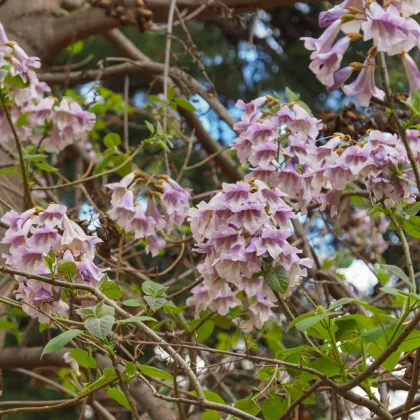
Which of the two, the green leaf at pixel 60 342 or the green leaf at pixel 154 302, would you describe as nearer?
the green leaf at pixel 60 342

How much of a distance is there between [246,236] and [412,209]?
331 mm

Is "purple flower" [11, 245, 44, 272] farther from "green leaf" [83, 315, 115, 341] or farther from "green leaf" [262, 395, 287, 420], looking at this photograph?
"green leaf" [262, 395, 287, 420]

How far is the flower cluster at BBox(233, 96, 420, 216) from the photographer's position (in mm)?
1415

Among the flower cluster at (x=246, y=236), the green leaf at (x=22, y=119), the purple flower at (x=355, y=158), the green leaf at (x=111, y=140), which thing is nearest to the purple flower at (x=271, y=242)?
the flower cluster at (x=246, y=236)

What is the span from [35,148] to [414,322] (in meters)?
1.45

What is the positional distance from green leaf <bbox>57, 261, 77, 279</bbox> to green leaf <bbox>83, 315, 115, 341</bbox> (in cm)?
13

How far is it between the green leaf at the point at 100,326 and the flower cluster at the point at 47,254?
0.57 ft

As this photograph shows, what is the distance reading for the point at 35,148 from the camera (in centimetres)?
225

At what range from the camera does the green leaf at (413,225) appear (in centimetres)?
146

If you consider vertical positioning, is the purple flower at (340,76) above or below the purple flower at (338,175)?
above

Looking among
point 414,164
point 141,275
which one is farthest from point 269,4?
point 414,164

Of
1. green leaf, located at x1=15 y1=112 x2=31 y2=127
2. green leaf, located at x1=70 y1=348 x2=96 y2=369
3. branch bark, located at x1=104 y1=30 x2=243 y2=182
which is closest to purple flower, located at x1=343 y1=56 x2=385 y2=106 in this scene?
green leaf, located at x1=70 y1=348 x2=96 y2=369

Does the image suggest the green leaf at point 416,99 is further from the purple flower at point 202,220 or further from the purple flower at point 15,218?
the purple flower at point 15,218

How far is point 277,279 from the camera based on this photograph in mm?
1331
